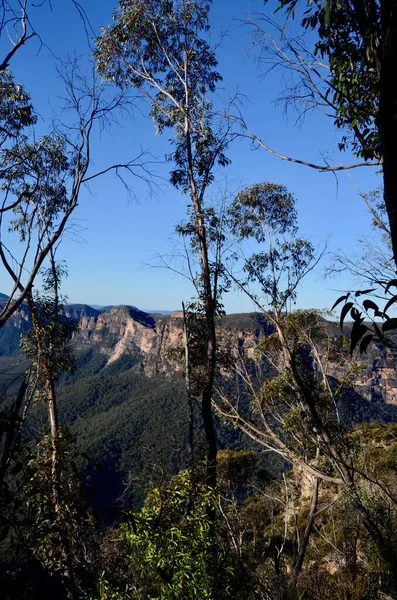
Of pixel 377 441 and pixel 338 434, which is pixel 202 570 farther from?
pixel 377 441

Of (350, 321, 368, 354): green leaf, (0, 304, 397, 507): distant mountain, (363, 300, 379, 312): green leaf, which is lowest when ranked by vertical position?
(0, 304, 397, 507): distant mountain

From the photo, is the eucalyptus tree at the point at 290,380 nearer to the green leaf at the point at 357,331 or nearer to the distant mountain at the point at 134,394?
the distant mountain at the point at 134,394

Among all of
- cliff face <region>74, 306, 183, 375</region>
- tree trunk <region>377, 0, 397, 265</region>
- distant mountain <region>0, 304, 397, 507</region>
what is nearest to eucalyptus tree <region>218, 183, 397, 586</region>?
distant mountain <region>0, 304, 397, 507</region>

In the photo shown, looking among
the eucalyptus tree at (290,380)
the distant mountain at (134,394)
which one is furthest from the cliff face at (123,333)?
the eucalyptus tree at (290,380)

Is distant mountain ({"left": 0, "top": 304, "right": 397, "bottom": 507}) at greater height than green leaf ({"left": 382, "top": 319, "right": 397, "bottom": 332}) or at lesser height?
lesser

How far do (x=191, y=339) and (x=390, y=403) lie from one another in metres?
47.8

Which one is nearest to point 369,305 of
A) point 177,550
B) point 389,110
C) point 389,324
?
point 389,324

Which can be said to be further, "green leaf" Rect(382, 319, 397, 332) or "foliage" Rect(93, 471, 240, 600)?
"foliage" Rect(93, 471, 240, 600)

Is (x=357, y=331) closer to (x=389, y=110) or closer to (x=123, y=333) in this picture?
(x=389, y=110)

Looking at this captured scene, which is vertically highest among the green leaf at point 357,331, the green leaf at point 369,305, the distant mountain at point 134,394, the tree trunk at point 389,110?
the tree trunk at point 389,110

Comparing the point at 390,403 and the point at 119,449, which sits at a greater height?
the point at 390,403

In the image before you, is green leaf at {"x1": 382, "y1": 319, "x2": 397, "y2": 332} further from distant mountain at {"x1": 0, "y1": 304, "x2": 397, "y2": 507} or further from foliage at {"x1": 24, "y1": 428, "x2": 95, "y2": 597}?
distant mountain at {"x1": 0, "y1": 304, "x2": 397, "y2": 507}

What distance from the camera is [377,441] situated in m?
17.8

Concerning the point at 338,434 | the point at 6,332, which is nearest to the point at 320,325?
the point at 338,434
